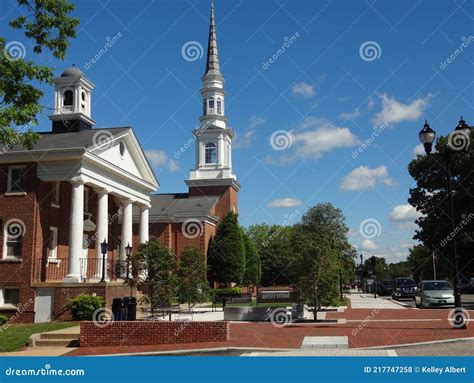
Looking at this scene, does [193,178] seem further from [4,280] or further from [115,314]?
[115,314]

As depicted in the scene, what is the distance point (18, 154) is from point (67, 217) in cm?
438

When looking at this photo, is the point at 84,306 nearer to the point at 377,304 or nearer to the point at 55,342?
the point at 55,342

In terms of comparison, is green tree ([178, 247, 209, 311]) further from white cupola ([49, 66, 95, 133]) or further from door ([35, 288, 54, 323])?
white cupola ([49, 66, 95, 133])

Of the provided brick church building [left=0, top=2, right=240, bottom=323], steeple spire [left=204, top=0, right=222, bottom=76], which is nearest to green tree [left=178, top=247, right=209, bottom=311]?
brick church building [left=0, top=2, right=240, bottom=323]

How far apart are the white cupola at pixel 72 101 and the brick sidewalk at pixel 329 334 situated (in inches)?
677

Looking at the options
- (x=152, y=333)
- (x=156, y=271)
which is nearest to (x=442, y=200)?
(x=156, y=271)

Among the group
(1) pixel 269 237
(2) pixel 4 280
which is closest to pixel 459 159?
(2) pixel 4 280

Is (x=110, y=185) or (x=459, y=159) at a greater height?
(x=459, y=159)

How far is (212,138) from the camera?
62.2m

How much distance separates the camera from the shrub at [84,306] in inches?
936

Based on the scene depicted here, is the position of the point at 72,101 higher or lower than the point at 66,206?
higher

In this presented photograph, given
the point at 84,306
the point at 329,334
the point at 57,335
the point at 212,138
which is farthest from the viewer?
the point at 212,138

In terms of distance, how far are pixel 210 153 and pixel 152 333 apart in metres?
47.6

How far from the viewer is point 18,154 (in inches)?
1051
